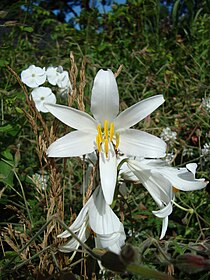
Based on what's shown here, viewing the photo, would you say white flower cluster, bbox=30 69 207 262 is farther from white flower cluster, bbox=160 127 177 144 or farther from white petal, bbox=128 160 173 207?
white flower cluster, bbox=160 127 177 144

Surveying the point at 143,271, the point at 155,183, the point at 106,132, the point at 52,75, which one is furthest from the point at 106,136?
the point at 52,75

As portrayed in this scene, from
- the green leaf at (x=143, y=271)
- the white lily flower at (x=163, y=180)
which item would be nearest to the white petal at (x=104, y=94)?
the white lily flower at (x=163, y=180)

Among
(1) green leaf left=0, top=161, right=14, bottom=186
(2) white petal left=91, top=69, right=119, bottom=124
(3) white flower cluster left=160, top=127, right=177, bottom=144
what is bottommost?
(1) green leaf left=0, top=161, right=14, bottom=186

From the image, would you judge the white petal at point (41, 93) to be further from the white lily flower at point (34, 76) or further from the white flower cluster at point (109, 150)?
the white flower cluster at point (109, 150)

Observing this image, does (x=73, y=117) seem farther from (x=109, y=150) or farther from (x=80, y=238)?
(x=80, y=238)

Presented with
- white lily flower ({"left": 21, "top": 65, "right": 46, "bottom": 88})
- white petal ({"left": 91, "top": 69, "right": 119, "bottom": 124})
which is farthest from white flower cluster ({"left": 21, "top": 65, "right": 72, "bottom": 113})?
white petal ({"left": 91, "top": 69, "right": 119, "bottom": 124})

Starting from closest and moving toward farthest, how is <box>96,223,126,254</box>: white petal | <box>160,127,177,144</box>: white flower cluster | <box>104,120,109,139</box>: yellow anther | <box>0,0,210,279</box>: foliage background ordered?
<box>96,223,126,254</box>: white petal → <box>104,120,109,139</box>: yellow anther → <box>0,0,210,279</box>: foliage background → <box>160,127,177,144</box>: white flower cluster
